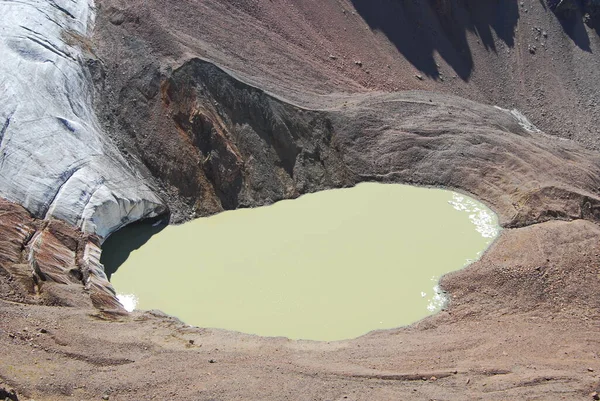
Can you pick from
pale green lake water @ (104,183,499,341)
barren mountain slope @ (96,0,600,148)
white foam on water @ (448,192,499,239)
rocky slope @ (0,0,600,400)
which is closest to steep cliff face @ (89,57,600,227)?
rocky slope @ (0,0,600,400)

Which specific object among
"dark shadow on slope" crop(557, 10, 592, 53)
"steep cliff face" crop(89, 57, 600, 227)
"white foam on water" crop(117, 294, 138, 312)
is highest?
"dark shadow on slope" crop(557, 10, 592, 53)

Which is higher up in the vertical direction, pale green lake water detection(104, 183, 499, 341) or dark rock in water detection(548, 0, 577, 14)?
dark rock in water detection(548, 0, 577, 14)

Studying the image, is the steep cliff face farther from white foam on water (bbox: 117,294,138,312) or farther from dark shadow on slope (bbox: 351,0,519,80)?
dark shadow on slope (bbox: 351,0,519,80)

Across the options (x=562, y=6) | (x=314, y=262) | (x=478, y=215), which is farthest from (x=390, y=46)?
(x=314, y=262)

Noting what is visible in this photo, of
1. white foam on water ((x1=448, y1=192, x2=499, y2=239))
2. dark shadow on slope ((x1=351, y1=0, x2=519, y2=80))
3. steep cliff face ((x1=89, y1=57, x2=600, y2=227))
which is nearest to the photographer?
white foam on water ((x1=448, y1=192, x2=499, y2=239))

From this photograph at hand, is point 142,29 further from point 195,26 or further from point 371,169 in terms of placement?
point 371,169

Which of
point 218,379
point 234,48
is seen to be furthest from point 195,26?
point 218,379

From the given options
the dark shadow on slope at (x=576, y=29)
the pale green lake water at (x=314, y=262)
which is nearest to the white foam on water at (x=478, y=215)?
the pale green lake water at (x=314, y=262)
